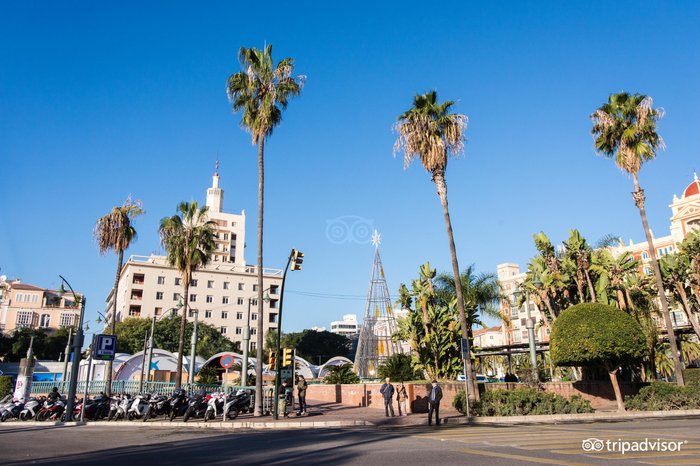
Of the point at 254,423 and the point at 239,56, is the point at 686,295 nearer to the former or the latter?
the point at 254,423

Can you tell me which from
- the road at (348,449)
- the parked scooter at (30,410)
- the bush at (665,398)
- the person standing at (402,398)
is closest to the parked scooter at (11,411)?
the parked scooter at (30,410)

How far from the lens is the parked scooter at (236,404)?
66.3ft

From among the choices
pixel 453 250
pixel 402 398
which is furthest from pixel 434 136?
pixel 402 398

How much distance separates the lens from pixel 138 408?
20.6 metres

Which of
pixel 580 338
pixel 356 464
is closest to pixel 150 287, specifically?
pixel 580 338

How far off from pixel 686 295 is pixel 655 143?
999 cm

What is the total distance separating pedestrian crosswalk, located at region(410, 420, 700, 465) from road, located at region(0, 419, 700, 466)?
0.02m

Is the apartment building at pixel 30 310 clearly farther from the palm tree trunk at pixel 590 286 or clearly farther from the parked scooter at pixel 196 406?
the palm tree trunk at pixel 590 286

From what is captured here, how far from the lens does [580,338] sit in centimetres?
2297

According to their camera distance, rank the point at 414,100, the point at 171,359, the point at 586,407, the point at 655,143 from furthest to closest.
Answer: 1. the point at 171,359
2. the point at 655,143
3. the point at 414,100
4. the point at 586,407

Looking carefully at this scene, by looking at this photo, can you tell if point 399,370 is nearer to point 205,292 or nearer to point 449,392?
point 449,392

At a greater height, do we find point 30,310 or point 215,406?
point 30,310

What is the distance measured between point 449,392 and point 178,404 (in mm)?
11826

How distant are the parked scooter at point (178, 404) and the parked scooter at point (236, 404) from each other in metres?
1.69
